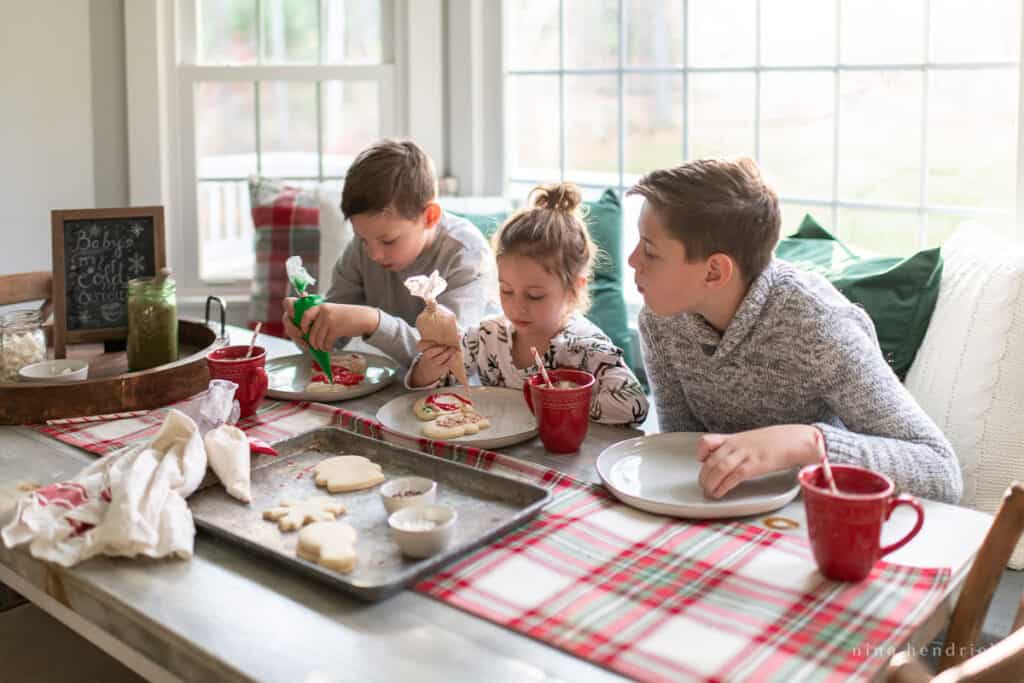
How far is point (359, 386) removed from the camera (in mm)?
1976

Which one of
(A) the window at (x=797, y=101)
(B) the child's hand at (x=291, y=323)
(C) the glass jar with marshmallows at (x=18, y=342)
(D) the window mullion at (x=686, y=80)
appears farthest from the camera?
(D) the window mullion at (x=686, y=80)

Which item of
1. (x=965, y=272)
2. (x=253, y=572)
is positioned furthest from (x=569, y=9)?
(x=253, y=572)

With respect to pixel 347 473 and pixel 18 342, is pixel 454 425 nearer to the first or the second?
pixel 347 473

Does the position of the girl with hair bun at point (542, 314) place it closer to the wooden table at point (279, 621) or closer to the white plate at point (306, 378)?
the white plate at point (306, 378)

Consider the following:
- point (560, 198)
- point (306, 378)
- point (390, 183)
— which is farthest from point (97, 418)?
point (560, 198)

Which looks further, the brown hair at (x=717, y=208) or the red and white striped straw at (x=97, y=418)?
the red and white striped straw at (x=97, y=418)

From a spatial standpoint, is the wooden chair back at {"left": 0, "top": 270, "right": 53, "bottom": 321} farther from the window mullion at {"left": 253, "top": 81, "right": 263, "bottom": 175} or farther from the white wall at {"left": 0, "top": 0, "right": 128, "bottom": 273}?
the window mullion at {"left": 253, "top": 81, "right": 263, "bottom": 175}

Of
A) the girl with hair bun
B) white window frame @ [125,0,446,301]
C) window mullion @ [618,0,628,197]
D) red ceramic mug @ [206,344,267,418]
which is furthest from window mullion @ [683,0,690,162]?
red ceramic mug @ [206,344,267,418]

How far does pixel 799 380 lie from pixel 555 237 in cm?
51

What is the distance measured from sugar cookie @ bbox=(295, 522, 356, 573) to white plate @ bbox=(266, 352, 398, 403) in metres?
0.63

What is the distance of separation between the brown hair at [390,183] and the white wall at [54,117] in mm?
1497

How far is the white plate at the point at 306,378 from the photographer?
75.4 inches

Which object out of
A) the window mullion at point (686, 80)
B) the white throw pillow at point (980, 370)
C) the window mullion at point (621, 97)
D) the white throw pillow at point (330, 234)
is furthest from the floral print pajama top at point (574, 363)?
the window mullion at point (621, 97)

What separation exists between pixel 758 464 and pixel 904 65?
64.7 inches
